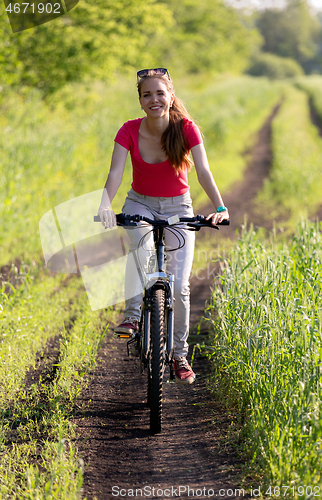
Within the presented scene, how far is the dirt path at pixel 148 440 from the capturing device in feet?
8.71

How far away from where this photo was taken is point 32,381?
12.5ft

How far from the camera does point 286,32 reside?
96312 mm

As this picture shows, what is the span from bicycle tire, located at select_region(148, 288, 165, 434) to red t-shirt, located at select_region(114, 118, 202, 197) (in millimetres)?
808

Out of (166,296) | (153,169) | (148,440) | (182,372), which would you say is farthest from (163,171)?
(148,440)

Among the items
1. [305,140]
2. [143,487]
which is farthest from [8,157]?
[305,140]

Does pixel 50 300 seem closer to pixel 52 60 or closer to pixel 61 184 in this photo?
pixel 61 184

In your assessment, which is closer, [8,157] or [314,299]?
[314,299]

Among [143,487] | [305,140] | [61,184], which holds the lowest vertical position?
[143,487]

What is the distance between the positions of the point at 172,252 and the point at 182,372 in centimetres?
90

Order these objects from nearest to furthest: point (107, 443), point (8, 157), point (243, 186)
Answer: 1. point (107, 443)
2. point (8, 157)
3. point (243, 186)

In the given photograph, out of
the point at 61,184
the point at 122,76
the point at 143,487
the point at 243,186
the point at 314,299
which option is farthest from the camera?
the point at 122,76

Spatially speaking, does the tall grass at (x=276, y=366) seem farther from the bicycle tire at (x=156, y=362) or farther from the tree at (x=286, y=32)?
the tree at (x=286, y=32)

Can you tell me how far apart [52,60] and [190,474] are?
1306 centimetres

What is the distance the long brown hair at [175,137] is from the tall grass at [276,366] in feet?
3.74
